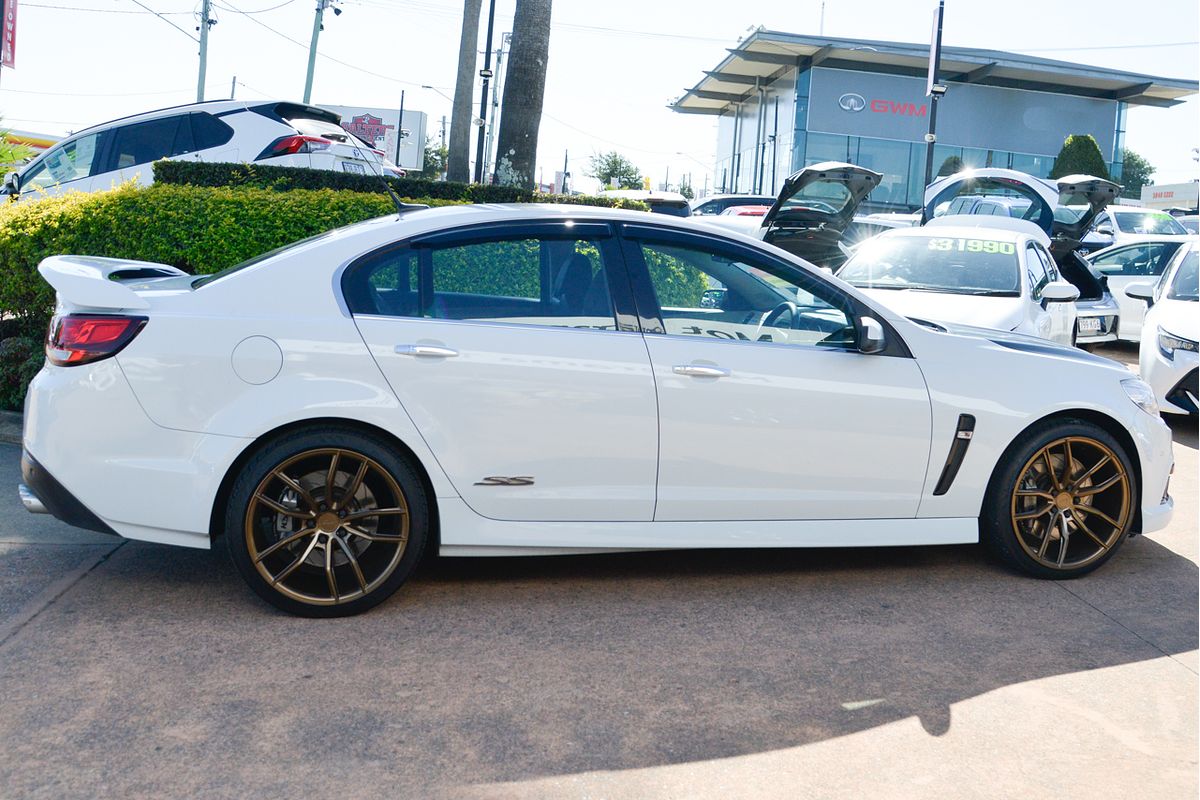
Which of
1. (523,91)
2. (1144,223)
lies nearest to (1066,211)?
(523,91)

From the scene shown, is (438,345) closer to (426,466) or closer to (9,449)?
(426,466)

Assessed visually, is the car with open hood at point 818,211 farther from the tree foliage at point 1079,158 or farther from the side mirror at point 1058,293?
the tree foliage at point 1079,158

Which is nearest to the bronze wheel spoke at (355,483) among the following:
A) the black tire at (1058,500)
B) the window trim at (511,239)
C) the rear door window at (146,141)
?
the window trim at (511,239)

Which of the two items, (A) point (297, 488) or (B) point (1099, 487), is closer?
(A) point (297, 488)

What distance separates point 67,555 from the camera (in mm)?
5035

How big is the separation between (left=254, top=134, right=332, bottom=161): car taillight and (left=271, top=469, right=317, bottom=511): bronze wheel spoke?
1043 cm

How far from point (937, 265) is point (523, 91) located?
4.39 m

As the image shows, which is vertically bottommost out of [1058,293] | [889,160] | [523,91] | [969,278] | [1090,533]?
[1090,533]

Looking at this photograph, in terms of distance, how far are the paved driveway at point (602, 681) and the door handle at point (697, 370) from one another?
0.91 metres

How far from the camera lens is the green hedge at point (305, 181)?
1005cm

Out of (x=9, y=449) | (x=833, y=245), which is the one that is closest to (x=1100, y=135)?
(x=833, y=245)

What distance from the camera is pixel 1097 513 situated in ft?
16.9

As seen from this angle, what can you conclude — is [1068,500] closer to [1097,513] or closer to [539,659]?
[1097,513]

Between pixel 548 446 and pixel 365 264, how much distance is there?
3.14 ft
